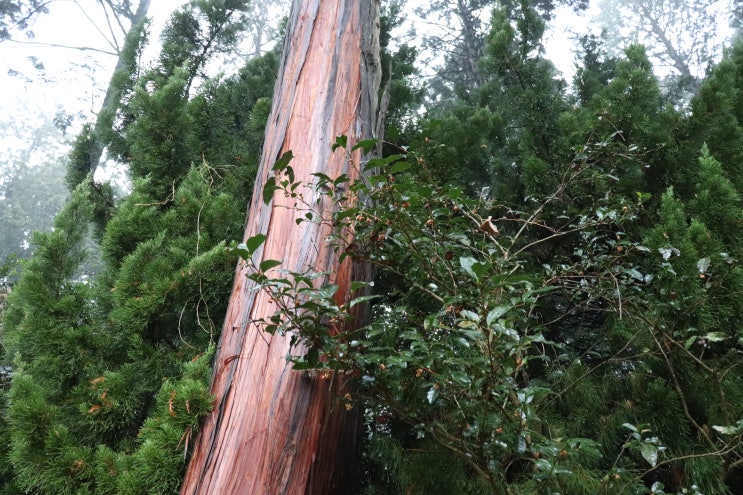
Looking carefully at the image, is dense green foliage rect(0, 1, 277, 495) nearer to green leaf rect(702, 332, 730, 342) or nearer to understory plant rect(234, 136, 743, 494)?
understory plant rect(234, 136, 743, 494)

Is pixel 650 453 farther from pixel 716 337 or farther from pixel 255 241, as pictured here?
pixel 255 241

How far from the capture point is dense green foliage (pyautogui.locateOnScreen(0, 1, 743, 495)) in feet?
4.06

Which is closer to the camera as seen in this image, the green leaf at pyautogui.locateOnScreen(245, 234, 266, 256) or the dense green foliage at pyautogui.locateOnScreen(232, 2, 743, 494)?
the green leaf at pyautogui.locateOnScreen(245, 234, 266, 256)

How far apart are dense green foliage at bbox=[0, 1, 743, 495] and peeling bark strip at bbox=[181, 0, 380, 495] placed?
89mm

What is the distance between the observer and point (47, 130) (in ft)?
74.5

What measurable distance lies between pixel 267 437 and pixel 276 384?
15cm

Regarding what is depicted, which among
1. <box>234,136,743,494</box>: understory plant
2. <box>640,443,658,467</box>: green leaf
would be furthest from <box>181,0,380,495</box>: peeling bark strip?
<box>640,443,658,467</box>: green leaf

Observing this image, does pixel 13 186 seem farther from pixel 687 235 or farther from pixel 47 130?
pixel 687 235

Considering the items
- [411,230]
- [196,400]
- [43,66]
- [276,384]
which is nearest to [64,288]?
[196,400]

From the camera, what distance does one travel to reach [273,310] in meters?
1.57

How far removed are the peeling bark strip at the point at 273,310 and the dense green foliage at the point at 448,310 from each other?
89 mm

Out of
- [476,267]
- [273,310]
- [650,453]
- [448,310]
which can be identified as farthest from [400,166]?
[650,453]

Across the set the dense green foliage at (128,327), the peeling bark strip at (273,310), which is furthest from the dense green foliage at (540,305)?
the dense green foliage at (128,327)

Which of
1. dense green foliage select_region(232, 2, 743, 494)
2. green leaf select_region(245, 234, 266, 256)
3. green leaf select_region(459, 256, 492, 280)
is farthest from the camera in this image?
dense green foliage select_region(232, 2, 743, 494)
